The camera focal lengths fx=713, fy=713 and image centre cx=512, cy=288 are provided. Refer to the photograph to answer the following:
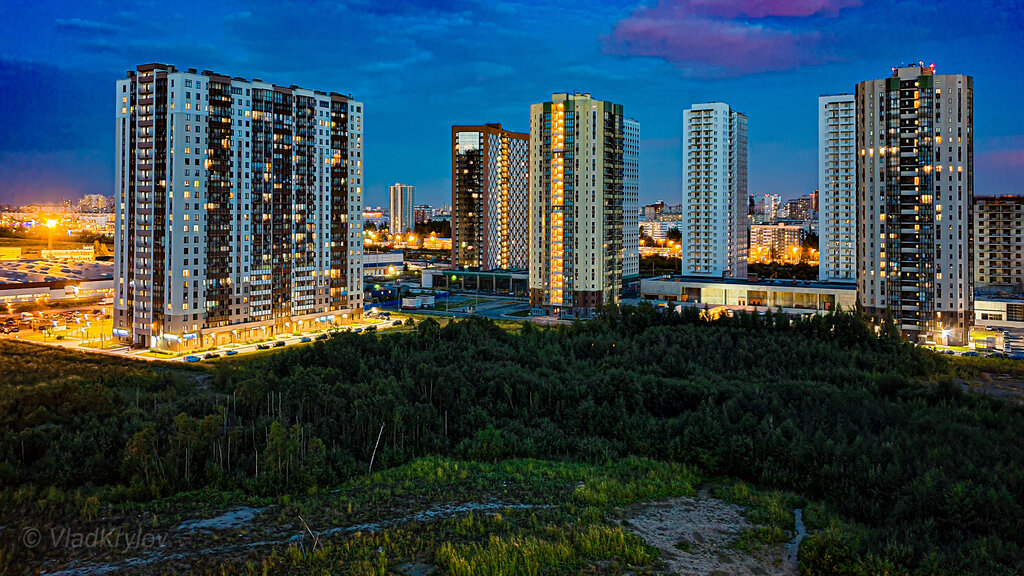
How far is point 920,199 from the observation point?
40156mm

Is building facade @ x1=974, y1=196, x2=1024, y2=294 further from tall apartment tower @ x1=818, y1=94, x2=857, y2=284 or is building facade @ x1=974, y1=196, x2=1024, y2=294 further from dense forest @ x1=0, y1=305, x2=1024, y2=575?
dense forest @ x1=0, y1=305, x2=1024, y2=575

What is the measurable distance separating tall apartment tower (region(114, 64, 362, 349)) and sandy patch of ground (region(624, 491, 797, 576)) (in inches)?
1363

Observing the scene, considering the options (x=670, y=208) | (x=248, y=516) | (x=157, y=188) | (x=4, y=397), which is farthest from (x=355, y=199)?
(x=670, y=208)

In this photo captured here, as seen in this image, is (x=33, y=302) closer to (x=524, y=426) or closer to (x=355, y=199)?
(x=355, y=199)

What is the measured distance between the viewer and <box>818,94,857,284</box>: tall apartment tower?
60406 mm

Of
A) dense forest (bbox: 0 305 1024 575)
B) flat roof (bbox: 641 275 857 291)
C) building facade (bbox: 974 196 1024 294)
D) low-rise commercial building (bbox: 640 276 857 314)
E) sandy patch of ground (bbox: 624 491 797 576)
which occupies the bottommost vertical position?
sandy patch of ground (bbox: 624 491 797 576)

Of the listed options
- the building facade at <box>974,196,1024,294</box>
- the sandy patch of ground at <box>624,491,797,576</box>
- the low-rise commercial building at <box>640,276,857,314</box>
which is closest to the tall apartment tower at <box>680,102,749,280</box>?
the low-rise commercial building at <box>640,276,857,314</box>

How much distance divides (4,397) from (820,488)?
22621 millimetres

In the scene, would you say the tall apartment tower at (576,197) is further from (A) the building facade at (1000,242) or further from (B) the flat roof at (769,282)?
(A) the building facade at (1000,242)

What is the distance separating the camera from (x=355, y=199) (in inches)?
2060

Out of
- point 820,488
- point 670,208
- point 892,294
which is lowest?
point 820,488

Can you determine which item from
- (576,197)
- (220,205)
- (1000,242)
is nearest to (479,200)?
(576,197)

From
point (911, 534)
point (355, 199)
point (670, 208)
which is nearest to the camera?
point (911, 534)

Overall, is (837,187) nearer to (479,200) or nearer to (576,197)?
(576,197)
